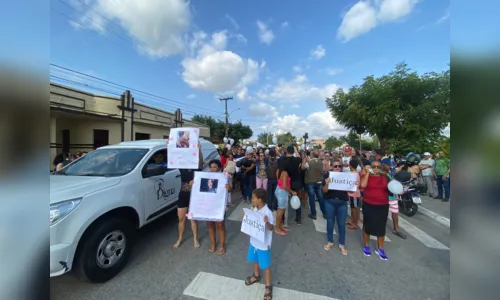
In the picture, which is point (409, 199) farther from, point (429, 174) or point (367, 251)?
point (367, 251)

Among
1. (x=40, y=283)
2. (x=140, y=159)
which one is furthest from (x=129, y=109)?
(x=40, y=283)

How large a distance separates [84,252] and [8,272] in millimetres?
2121

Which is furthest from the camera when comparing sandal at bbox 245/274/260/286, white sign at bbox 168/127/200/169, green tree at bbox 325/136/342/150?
green tree at bbox 325/136/342/150

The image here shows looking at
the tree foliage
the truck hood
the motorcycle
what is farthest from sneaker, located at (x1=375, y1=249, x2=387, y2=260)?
the tree foliage

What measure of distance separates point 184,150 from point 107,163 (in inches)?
55.1

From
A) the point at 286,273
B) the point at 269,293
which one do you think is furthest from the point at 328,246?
the point at 269,293

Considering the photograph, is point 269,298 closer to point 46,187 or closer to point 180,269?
point 180,269

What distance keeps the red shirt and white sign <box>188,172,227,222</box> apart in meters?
2.49

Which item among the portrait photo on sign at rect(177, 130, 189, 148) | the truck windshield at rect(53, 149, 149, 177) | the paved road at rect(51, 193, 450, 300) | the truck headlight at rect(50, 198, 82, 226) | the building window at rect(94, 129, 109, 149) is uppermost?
the building window at rect(94, 129, 109, 149)

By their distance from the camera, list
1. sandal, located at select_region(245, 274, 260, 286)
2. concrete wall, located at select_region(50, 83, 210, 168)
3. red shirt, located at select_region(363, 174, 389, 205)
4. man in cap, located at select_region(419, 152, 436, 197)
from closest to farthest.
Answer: sandal, located at select_region(245, 274, 260, 286) < red shirt, located at select_region(363, 174, 389, 205) < man in cap, located at select_region(419, 152, 436, 197) < concrete wall, located at select_region(50, 83, 210, 168)

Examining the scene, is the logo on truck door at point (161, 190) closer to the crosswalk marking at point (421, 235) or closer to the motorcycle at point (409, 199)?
the crosswalk marking at point (421, 235)

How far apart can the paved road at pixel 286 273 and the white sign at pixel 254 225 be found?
0.74m

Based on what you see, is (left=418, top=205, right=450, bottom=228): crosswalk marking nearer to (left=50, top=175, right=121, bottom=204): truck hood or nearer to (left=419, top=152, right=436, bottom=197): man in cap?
(left=419, top=152, right=436, bottom=197): man in cap

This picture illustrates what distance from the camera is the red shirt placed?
338 centimetres
